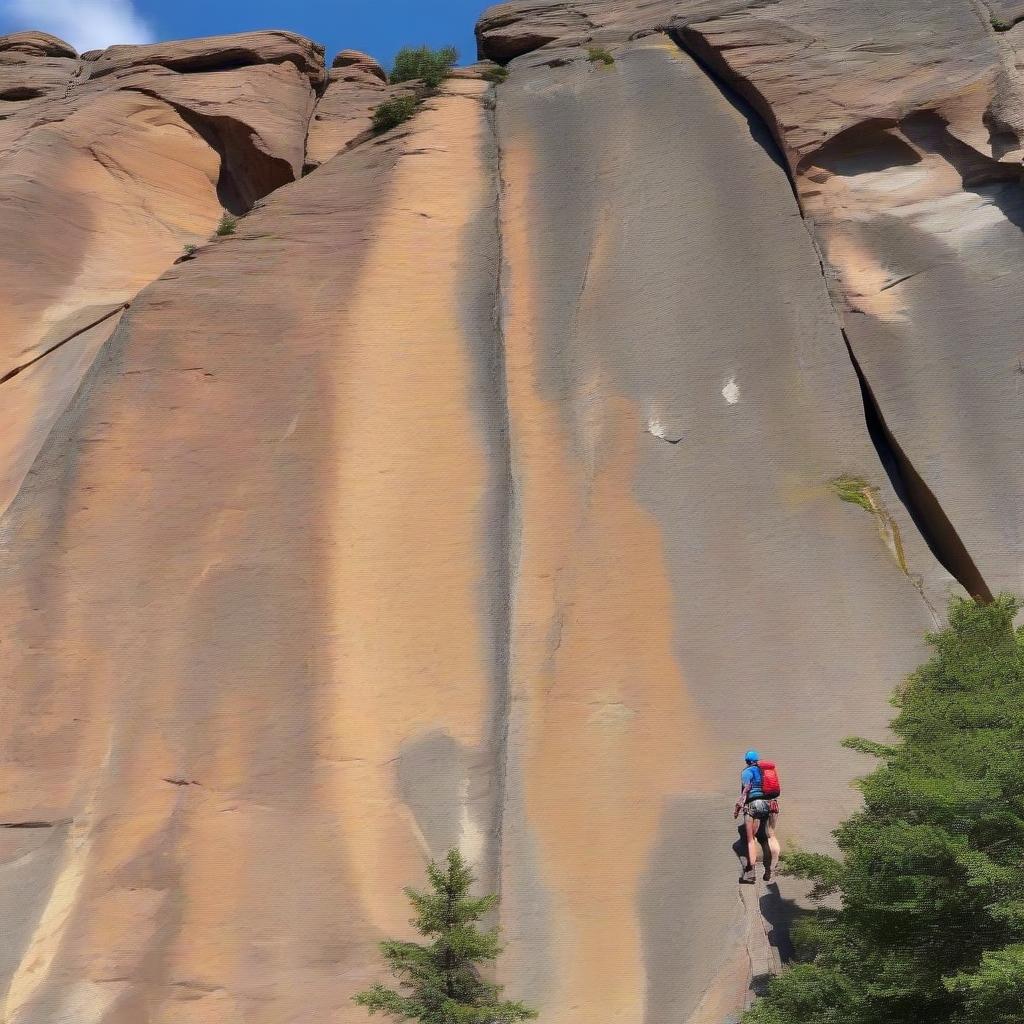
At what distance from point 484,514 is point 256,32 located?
15.4 meters

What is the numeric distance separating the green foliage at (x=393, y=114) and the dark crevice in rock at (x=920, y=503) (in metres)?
9.47

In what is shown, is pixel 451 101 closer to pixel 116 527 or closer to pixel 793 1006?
pixel 116 527

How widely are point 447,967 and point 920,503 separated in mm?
8209

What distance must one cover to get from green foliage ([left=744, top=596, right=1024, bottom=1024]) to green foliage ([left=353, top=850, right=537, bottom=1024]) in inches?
96.2

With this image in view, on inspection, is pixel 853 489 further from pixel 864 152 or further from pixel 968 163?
pixel 864 152

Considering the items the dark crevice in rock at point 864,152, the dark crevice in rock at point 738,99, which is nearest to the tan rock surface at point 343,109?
the dark crevice in rock at point 738,99

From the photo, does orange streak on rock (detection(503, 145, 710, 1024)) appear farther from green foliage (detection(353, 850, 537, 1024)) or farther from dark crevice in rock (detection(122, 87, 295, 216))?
dark crevice in rock (detection(122, 87, 295, 216))

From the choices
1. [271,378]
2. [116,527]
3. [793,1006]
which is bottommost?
[793,1006]

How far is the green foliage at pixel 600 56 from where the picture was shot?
70.5ft

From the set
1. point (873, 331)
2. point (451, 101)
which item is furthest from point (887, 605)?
point (451, 101)

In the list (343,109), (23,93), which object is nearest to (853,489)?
(343,109)

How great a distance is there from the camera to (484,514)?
586 inches

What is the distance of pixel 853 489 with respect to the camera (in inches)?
575

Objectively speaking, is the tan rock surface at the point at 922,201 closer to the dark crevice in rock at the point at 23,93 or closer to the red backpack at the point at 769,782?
the red backpack at the point at 769,782
